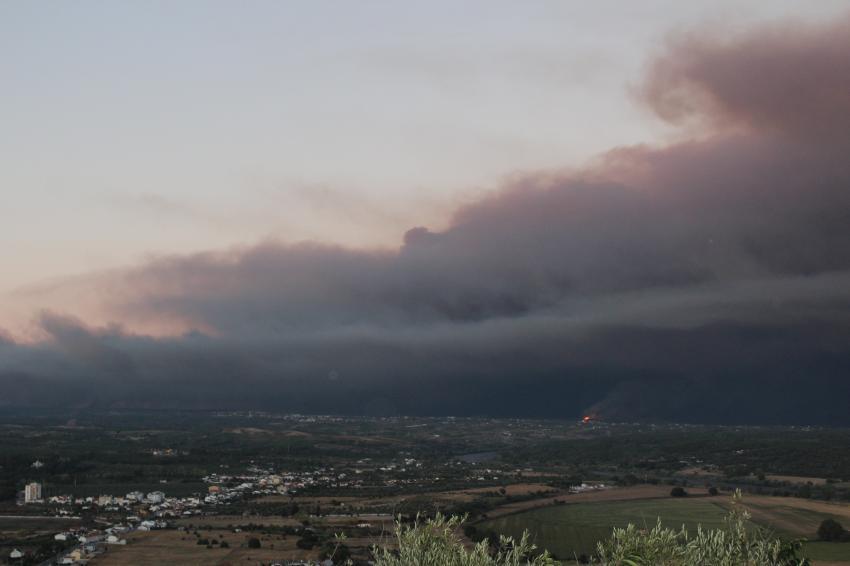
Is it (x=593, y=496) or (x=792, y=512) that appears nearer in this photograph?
(x=792, y=512)

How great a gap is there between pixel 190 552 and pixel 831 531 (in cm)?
9859

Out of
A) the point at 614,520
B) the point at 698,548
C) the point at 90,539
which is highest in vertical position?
the point at 698,548

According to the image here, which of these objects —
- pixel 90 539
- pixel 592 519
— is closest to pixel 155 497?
pixel 90 539

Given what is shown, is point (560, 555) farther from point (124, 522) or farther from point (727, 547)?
point (124, 522)

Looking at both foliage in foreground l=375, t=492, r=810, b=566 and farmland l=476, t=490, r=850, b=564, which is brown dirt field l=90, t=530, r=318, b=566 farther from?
foliage in foreground l=375, t=492, r=810, b=566

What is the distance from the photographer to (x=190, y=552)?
384ft

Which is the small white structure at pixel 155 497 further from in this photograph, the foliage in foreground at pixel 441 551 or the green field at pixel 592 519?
the foliage in foreground at pixel 441 551

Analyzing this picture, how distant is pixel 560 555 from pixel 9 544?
87098mm

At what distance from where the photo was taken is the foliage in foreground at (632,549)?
84.0 feet

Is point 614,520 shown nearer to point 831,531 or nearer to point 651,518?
point 651,518

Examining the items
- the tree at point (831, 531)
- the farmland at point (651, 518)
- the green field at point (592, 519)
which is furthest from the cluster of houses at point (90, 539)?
the tree at point (831, 531)

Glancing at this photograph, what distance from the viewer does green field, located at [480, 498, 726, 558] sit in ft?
395

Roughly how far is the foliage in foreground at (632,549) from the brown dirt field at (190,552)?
86696mm

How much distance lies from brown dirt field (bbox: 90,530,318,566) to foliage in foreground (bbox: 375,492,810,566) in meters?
86.7
